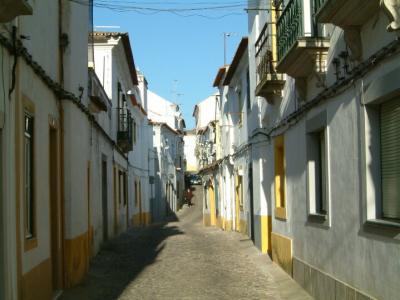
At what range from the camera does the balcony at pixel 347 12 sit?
22.1ft

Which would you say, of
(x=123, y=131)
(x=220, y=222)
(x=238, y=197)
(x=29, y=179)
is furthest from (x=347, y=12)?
(x=220, y=222)

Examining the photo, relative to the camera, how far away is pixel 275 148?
1407 cm

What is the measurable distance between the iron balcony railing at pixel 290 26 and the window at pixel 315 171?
52.9 inches

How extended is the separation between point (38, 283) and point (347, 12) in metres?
5.08

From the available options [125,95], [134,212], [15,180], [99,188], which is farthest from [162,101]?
[15,180]

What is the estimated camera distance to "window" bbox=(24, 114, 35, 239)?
8.23m

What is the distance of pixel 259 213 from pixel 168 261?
8.81ft

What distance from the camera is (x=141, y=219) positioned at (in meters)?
34.7

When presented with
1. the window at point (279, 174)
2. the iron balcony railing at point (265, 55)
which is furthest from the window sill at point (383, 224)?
the window at point (279, 174)

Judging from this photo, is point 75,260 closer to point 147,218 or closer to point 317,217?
point 317,217

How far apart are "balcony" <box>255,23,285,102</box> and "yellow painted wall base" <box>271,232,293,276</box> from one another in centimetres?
293

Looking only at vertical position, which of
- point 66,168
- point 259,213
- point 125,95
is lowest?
point 259,213

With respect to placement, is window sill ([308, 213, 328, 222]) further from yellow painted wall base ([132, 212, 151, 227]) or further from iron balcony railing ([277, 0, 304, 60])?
yellow painted wall base ([132, 212, 151, 227])

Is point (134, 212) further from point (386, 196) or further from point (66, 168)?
point (386, 196)
